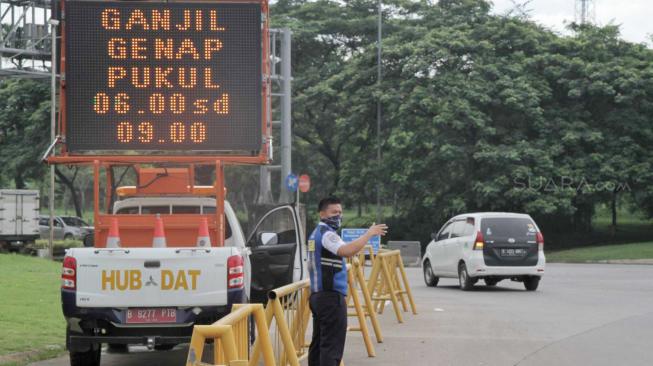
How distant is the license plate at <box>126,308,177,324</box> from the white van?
13.3 meters

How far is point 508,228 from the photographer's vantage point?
23438mm

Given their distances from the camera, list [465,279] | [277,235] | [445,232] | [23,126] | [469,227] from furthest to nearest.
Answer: [23,126], [445,232], [469,227], [465,279], [277,235]

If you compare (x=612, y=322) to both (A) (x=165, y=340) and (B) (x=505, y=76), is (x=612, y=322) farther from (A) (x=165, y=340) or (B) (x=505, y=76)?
(B) (x=505, y=76)

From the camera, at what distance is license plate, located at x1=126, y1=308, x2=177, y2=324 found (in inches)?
412

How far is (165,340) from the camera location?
10.4 meters

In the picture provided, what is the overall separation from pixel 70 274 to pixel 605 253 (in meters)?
31.3

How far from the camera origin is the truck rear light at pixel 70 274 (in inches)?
412

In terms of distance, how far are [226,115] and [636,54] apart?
1429 inches

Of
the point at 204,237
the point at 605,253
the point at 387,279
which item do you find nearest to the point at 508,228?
the point at 387,279

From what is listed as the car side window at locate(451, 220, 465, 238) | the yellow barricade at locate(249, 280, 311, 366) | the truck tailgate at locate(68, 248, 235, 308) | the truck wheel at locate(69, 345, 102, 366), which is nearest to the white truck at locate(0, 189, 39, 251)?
the car side window at locate(451, 220, 465, 238)

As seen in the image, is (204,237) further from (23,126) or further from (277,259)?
(23,126)

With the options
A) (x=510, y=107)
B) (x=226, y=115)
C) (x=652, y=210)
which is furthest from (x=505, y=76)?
(x=226, y=115)


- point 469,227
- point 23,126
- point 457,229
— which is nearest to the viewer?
point 469,227

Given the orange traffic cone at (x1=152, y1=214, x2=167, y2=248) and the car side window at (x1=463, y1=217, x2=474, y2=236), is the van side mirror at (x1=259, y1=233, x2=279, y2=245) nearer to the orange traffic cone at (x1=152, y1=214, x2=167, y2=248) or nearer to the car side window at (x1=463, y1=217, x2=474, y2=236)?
the orange traffic cone at (x1=152, y1=214, x2=167, y2=248)
